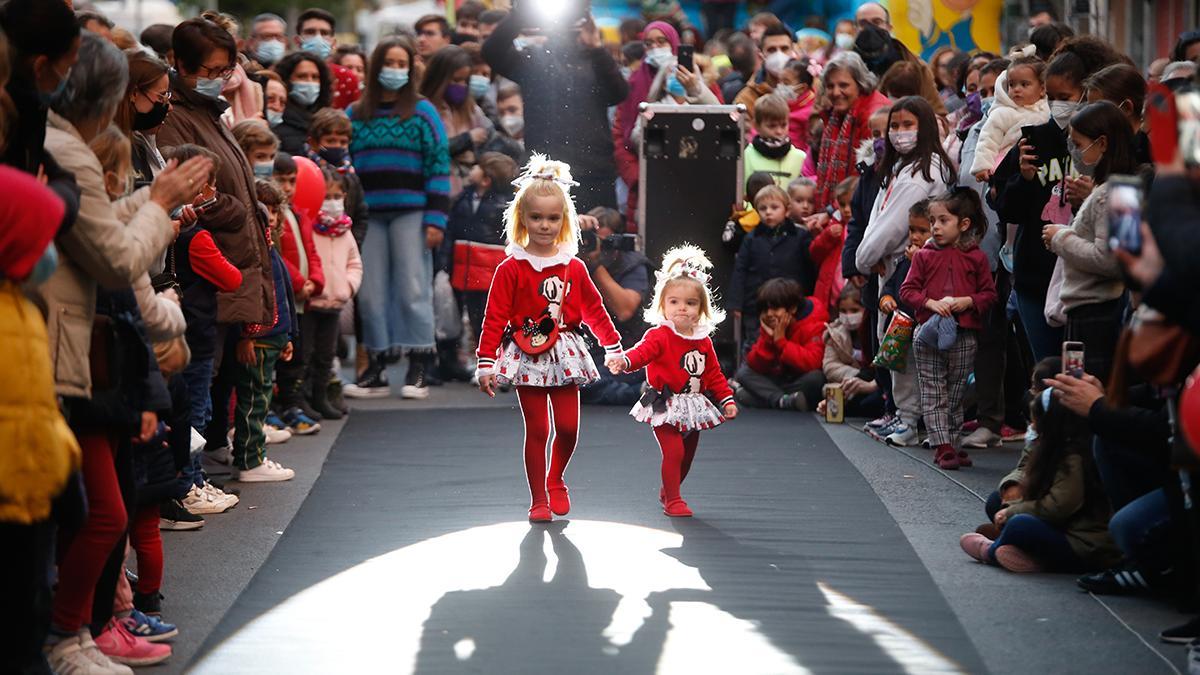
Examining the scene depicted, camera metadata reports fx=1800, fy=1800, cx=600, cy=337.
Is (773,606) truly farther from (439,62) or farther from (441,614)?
(439,62)

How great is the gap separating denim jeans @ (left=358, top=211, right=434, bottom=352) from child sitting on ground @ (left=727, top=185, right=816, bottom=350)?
214cm

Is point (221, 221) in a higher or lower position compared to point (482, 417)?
higher

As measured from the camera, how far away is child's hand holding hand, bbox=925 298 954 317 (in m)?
9.33

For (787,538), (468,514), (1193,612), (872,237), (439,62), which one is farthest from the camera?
(439,62)

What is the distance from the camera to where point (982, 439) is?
390 inches

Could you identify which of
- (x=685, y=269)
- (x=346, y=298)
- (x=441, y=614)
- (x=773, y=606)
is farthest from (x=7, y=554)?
(x=346, y=298)

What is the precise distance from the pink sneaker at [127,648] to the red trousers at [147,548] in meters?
0.37

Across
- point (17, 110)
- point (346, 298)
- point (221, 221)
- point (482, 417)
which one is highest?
point (17, 110)

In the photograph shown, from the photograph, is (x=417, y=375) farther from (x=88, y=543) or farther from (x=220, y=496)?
(x=88, y=543)

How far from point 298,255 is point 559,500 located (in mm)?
2836

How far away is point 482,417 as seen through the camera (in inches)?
440

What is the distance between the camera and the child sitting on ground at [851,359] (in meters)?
11.1

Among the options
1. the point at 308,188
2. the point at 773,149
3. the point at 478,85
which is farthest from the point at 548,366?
the point at 478,85

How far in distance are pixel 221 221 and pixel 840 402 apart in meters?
4.41
